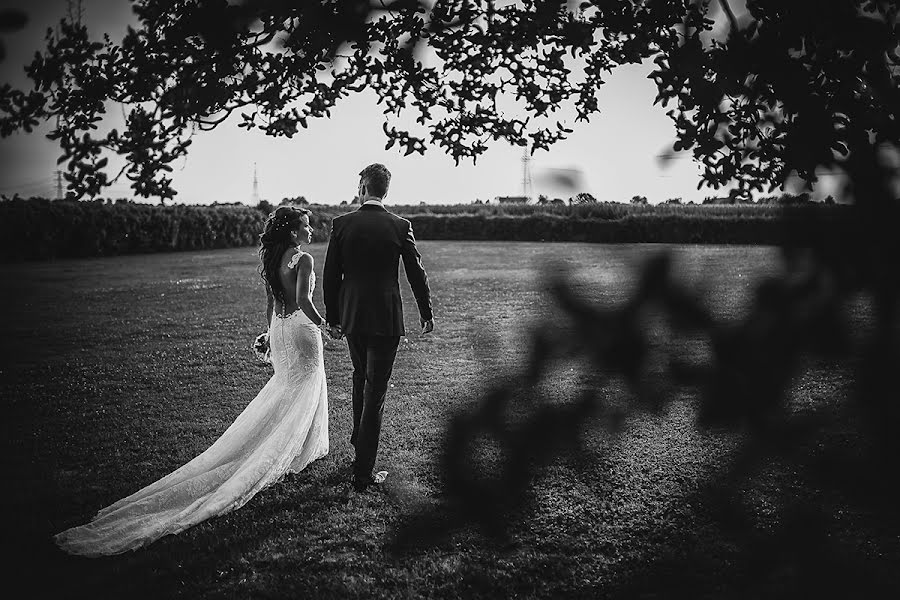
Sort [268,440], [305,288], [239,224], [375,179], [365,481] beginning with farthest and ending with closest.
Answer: [239,224]
[305,288]
[268,440]
[365,481]
[375,179]

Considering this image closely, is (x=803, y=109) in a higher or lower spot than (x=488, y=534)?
higher

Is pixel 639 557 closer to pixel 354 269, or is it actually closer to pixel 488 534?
pixel 354 269

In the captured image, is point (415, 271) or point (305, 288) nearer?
point (415, 271)

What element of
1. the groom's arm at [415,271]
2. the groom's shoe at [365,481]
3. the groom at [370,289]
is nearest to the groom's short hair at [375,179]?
the groom at [370,289]

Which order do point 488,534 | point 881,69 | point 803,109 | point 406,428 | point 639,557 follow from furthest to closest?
point 406,428 → point 639,557 → point 803,109 → point 881,69 → point 488,534

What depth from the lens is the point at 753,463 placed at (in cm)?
102

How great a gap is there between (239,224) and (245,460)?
110ft

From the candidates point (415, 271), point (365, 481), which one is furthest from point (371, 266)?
point (365, 481)

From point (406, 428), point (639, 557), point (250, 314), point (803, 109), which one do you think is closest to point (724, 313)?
point (803, 109)

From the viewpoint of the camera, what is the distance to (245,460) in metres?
5.32

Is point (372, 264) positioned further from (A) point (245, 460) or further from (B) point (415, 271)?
(A) point (245, 460)

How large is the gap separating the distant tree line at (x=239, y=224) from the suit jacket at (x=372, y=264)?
3.34 feet

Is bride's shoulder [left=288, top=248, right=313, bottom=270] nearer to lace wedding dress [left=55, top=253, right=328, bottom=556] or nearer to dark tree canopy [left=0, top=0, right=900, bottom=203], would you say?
lace wedding dress [left=55, top=253, right=328, bottom=556]

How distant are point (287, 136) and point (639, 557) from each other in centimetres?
379
